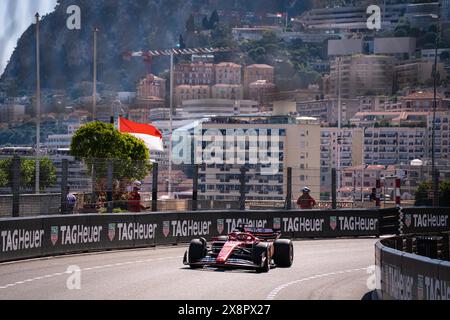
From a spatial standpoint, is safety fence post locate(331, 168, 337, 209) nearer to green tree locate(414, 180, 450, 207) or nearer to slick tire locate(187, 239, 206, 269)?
green tree locate(414, 180, 450, 207)

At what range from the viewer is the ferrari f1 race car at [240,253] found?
21781mm

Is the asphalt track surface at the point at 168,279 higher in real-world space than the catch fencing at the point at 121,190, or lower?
lower

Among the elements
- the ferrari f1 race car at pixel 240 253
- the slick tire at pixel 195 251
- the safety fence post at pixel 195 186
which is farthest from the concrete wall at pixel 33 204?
the safety fence post at pixel 195 186

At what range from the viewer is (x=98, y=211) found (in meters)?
27.9

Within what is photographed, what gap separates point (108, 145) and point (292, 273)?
49374mm

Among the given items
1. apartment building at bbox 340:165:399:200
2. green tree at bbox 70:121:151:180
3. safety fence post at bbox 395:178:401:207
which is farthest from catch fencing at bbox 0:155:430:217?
green tree at bbox 70:121:151:180

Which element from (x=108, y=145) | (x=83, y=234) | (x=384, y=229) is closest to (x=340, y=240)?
(x=384, y=229)

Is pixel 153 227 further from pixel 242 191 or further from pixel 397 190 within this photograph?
pixel 397 190

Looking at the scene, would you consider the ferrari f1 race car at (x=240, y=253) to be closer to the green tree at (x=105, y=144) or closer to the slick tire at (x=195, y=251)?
the slick tire at (x=195, y=251)

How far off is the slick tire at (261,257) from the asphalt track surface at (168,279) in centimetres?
20

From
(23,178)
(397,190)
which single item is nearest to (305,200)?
(397,190)

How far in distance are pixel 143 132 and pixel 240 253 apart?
52.4 metres
